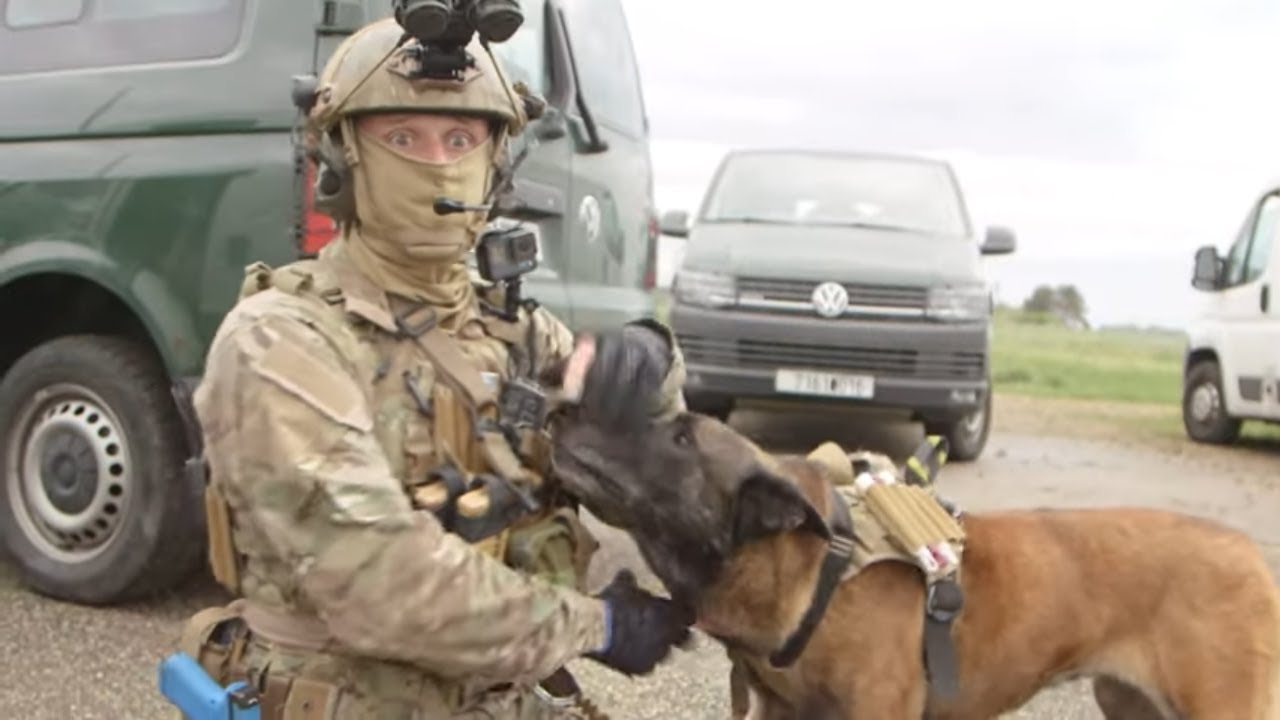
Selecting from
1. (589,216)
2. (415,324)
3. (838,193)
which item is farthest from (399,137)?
(838,193)

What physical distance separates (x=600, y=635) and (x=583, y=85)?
320 centimetres

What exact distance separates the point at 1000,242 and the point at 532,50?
16.5ft

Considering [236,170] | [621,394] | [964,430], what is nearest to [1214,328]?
[964,430]

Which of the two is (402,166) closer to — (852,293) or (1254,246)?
(852,293)

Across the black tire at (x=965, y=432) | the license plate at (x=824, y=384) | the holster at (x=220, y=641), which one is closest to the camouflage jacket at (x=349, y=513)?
the holster at (x=220, y=641)

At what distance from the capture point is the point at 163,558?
449 centimetres

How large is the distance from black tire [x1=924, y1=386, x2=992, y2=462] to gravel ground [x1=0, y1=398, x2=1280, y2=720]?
146 millimetres

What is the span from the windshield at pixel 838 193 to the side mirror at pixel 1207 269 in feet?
10.4

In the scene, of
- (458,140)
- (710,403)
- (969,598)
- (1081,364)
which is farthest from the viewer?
(1081,364)

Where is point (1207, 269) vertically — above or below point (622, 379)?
above

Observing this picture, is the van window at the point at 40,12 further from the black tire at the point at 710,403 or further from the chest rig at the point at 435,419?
the black tire at the point at 710,403

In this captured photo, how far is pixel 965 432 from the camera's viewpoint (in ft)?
30.1

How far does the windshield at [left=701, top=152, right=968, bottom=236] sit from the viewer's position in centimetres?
902

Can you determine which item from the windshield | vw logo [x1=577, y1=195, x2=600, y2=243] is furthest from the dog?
the windshield
